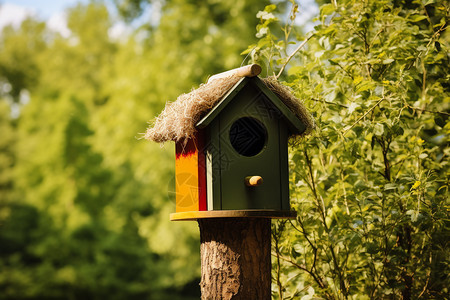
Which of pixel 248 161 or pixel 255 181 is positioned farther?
pixel 248 161

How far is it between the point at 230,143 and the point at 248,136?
421mm

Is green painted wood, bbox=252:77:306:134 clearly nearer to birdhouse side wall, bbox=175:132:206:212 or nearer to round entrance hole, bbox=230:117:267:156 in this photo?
round entrance hole, bbox=230:117:267:156

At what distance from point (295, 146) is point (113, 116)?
12.5 metres

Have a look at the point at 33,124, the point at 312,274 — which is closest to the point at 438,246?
the point at 312,274

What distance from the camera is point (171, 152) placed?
37.2 feet

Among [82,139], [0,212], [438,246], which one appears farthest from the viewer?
[0,212]

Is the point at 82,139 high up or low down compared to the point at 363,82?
up

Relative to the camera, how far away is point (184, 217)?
275 cm

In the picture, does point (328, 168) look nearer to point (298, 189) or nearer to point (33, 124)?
point (298, 189)

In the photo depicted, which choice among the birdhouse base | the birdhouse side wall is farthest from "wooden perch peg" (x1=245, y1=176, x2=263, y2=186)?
the birdhouse side wall

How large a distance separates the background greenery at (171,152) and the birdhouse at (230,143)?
273 mm

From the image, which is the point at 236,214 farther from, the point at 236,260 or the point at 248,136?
the point at 248,136

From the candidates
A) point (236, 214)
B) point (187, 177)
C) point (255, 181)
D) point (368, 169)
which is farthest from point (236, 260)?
point (368, 169)

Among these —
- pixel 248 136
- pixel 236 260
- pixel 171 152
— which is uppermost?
pixel 171 152
